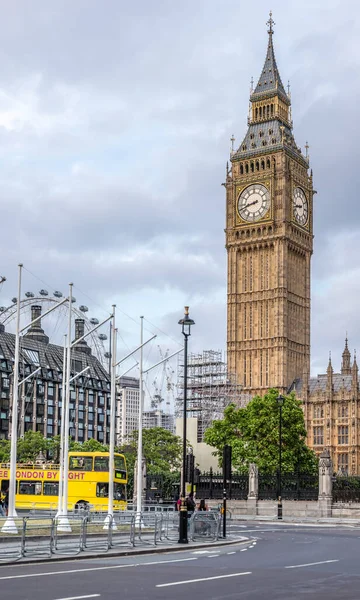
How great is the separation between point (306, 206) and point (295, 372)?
25.3 m

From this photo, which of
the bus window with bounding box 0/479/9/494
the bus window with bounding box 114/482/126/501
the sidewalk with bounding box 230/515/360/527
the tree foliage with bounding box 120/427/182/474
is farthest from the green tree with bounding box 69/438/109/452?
the sidewalk with bounding box 230/515/360/527

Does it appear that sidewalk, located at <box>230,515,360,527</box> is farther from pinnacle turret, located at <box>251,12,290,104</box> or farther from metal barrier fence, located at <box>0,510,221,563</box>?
pinnacle turret, located at <box>251,12,290,104</box>

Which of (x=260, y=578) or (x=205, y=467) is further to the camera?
(x=205, y=467)

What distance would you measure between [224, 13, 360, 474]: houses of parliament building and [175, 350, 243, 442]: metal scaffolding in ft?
6.61

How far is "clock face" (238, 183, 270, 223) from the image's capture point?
135 m

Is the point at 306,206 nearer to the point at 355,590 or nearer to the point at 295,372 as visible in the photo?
the point at 295,372

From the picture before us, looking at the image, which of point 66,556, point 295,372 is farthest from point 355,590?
point 295,372

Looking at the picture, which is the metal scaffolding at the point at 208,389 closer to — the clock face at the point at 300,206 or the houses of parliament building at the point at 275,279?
the houses of parliament building at the point at 275,279

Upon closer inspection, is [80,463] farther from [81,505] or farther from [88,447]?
[88,447]

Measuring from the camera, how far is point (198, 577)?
69.5 feet

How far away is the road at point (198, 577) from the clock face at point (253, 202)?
106 m

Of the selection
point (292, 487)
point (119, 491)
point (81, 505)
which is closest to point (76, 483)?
point (81, 505)

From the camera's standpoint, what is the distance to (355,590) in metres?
18.8

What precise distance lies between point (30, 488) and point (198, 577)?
4406 centimetres
